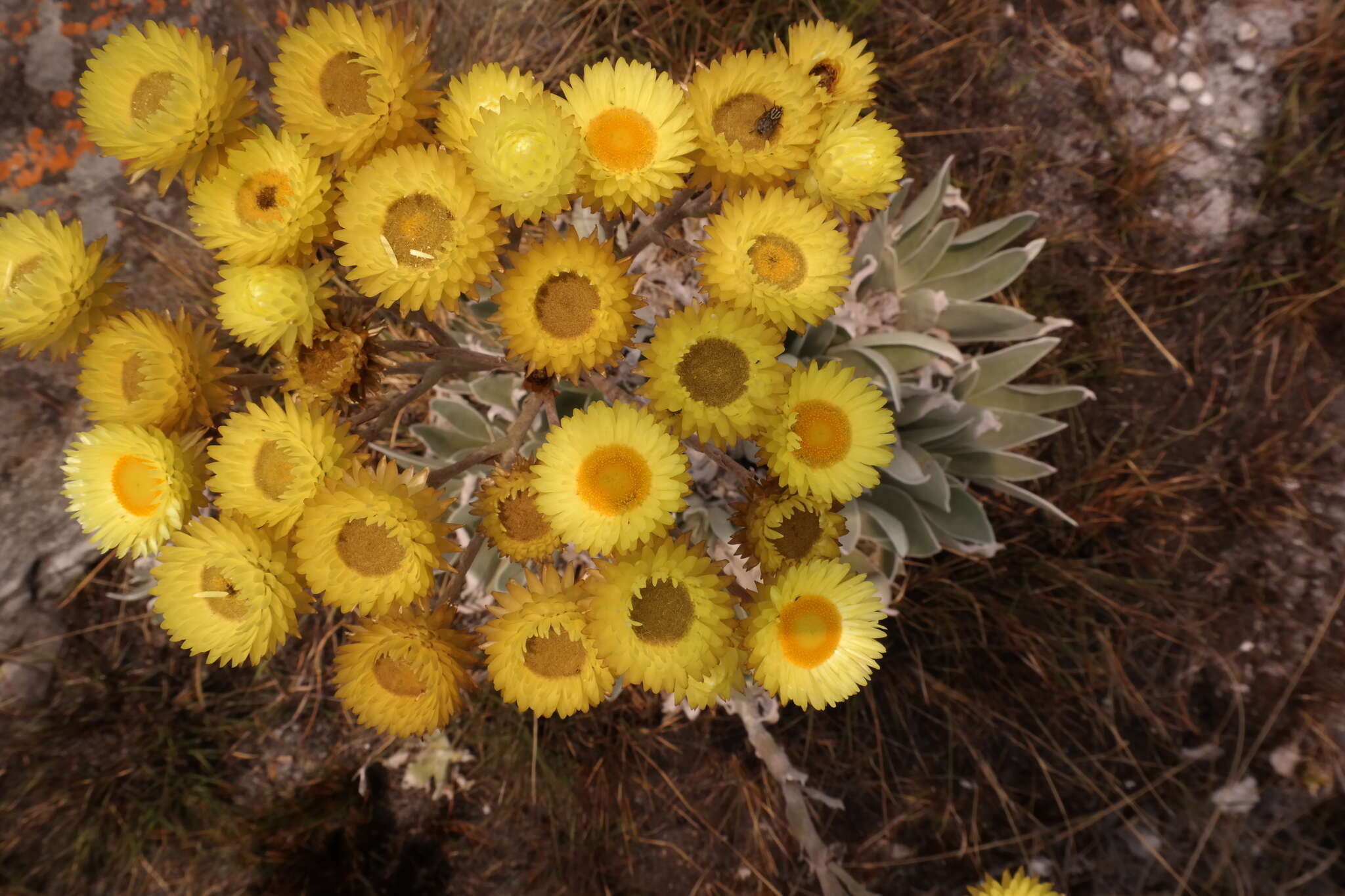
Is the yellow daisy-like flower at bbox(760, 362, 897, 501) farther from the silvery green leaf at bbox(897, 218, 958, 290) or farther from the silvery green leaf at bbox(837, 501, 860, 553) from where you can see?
the silvery green leaf at bbox(897, 218, 958, 290)

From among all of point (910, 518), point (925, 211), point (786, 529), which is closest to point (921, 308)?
point (925, 211)

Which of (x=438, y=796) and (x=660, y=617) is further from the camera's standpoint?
(x=438, y=796)

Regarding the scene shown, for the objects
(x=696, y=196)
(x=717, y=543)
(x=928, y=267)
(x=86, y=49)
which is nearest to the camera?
(x=696, y=196)

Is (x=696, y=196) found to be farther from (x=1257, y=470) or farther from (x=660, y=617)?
(x=1257, y=470)

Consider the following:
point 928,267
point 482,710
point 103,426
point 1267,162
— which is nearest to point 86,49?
point 103,426

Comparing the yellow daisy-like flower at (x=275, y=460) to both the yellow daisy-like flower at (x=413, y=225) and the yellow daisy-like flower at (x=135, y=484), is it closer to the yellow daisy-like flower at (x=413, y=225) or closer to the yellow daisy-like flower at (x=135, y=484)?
Answer: the yellow daisy-like flower at (x=135, y=484)

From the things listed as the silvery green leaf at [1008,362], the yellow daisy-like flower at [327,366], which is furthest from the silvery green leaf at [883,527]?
the yellow daisy-like flower at [327,366]
